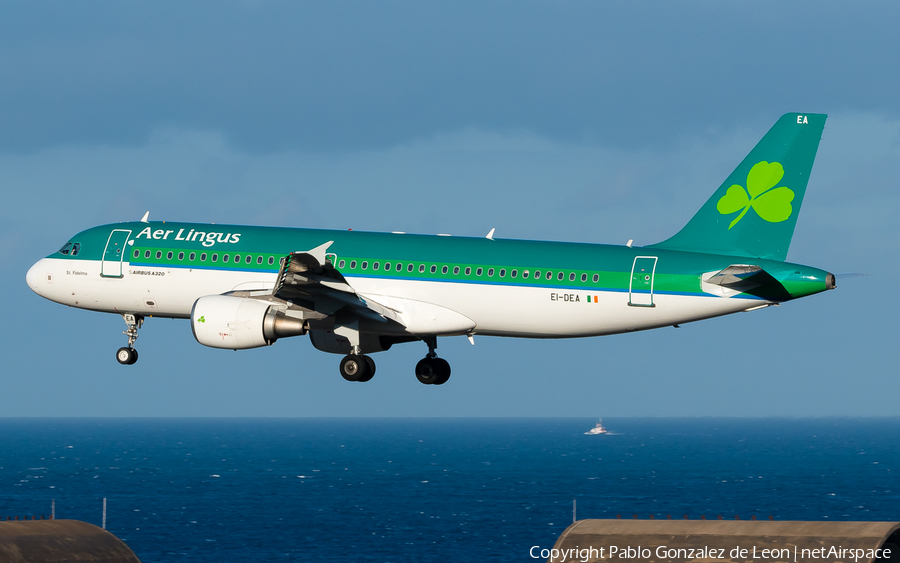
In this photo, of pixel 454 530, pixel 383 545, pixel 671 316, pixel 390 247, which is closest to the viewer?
pixel 671 316

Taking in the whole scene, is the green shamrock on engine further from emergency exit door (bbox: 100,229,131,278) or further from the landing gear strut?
A: emergency exit door (bbox: 100,229,131,278)

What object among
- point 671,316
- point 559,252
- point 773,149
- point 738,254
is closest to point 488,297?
point 559,252

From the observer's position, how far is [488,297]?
3788 cm

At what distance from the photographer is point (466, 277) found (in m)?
38.1

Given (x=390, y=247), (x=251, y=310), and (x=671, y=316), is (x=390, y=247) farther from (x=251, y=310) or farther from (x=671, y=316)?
(x=671, y=316)

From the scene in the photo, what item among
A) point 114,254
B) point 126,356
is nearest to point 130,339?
point 126,356

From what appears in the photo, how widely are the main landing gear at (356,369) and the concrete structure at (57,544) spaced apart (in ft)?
55.4

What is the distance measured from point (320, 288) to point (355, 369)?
379 cm

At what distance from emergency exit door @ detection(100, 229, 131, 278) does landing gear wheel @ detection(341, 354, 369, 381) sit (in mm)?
9437

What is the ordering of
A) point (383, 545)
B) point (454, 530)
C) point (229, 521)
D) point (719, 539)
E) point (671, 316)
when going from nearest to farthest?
1. point (671, 316)
2. point (719, 539)
3. point (383, 545)
4. point (454, 530)
5. point (229, 521)

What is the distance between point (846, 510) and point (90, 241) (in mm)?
171277

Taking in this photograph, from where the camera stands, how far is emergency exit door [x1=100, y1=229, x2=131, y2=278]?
4122 centimetres

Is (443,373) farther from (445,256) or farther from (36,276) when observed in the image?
(36,276)

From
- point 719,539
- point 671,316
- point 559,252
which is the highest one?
point 559,252
